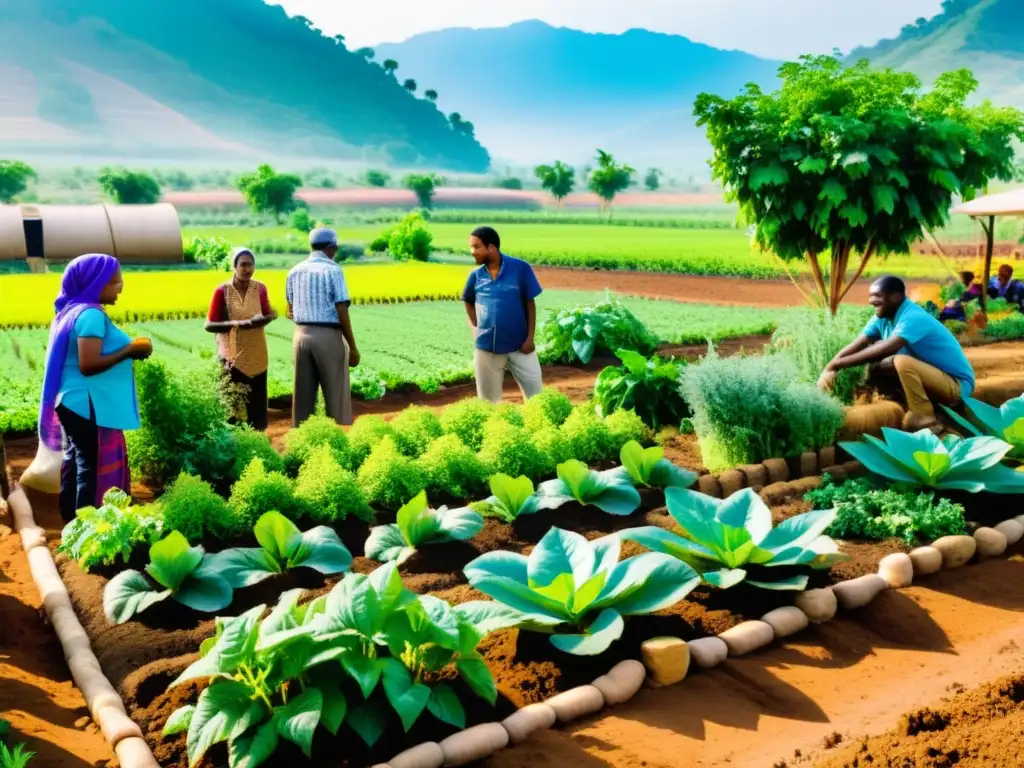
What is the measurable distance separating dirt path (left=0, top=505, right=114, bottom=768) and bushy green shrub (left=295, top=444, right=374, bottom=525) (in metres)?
1.21

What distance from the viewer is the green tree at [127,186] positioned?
131 ft

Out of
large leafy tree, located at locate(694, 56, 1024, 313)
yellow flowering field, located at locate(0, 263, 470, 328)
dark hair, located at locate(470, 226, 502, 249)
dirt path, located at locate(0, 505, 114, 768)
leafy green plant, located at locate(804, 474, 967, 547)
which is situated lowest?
dirt path, located at locate(0, 505, 114, 768)

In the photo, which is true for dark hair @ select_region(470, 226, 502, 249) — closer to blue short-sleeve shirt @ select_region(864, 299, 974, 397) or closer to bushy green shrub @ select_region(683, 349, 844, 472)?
bushy green shrub @ select_region(683, 349, 844, 472)

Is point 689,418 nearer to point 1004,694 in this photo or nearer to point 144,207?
point 1004,694

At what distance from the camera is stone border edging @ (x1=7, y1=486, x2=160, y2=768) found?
2920 millimetres

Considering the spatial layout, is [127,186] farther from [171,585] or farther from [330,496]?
[171,585]

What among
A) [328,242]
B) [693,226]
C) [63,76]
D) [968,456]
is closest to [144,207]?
[328,242]

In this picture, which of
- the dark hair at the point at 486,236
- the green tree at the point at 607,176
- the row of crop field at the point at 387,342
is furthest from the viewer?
the green tree at the point at 607,176

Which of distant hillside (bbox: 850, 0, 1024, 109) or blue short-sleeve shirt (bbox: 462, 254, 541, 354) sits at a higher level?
distant hillside (bbox: 850, 0, 1024, 109)


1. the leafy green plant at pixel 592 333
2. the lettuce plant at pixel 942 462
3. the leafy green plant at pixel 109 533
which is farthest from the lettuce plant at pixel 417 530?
the leafy green plant at pixel 592 333

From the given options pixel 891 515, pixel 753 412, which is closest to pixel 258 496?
pixel 753 412

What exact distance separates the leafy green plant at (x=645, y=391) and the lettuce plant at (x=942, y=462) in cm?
130

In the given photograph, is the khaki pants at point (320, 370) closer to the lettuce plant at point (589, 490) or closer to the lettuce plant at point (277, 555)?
the lettuce plant at point (589, 490)

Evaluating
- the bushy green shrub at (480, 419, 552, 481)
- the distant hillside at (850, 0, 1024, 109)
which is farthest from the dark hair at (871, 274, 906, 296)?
the distant hillside at (850, 0, 1024, 109)
